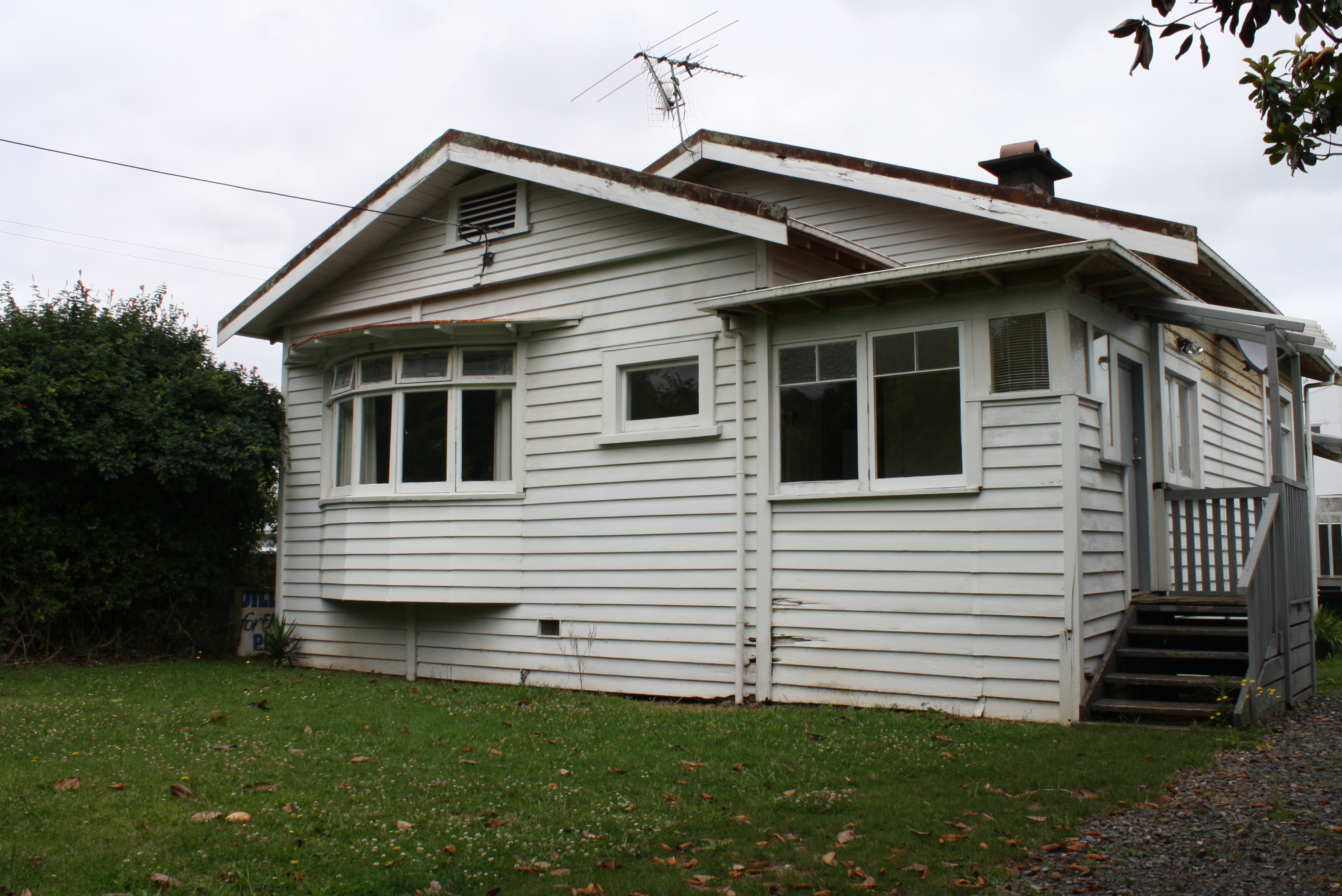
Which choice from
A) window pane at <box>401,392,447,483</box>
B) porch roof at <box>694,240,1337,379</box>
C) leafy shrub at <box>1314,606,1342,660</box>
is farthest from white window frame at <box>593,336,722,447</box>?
leafy shrub at <box>1314,606,1342,660</box>

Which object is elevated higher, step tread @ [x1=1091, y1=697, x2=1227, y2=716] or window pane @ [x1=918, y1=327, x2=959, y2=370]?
window pane @ [x1=918, y1=327, x2=959, y2=370]

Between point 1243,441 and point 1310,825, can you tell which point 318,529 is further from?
point 1243,441

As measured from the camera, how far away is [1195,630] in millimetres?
8750

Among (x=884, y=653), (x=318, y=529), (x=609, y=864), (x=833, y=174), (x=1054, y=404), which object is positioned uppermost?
(x=833, y=174)

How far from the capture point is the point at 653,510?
10227mm

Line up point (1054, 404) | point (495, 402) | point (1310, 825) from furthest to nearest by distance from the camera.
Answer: point (495, 402)
point (1054, 404)
point (1310, 825)

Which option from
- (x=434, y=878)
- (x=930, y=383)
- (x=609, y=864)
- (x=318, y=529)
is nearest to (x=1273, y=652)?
(x=930, y=383)

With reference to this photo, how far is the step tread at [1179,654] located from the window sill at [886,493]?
1.87m

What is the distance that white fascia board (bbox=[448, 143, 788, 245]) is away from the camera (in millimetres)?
9359

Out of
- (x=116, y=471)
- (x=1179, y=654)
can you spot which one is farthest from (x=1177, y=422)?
(x=116, y=471)

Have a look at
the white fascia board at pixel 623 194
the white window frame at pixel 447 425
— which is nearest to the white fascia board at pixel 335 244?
the white fascia board at pixel 623 194

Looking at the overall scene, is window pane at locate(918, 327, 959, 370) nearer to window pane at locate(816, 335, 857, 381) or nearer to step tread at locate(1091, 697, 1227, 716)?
window pane at locate(816, 335, 857, 381)

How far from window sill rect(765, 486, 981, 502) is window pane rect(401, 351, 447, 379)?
13.2 feet

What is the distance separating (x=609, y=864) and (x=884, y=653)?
4.64m
